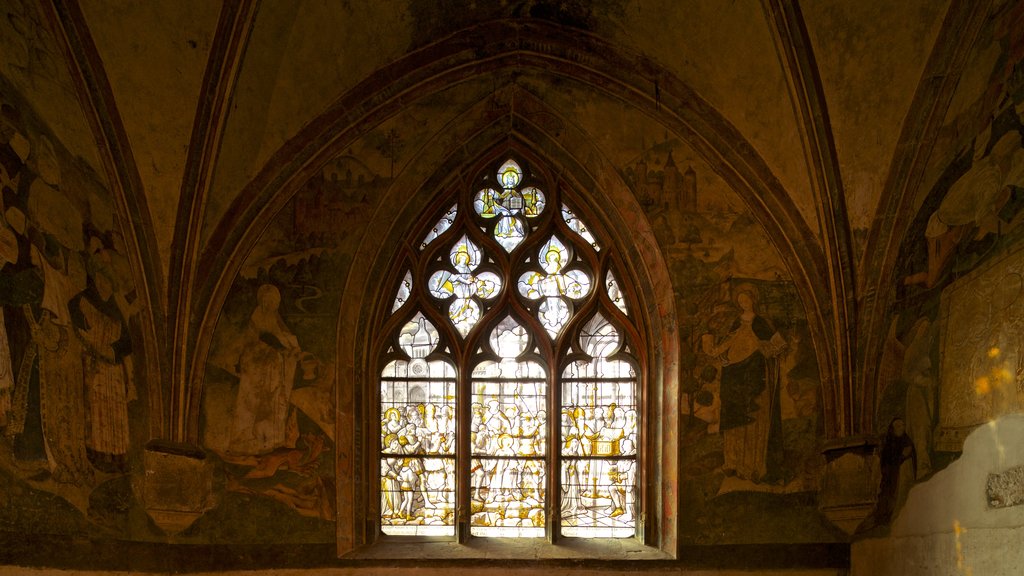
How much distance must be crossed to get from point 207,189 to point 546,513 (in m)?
3.46

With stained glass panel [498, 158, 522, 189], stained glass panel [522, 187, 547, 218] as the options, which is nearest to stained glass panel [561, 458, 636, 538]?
stained glass panel [522, 187, 547, 218]

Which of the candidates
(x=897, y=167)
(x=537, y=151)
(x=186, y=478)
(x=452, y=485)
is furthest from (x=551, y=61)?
(x=186, y=478)

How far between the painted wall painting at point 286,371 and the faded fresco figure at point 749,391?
285 cm

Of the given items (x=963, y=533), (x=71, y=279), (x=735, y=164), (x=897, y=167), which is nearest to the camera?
(x=963, y=533)

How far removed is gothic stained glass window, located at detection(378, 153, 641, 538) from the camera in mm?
9414

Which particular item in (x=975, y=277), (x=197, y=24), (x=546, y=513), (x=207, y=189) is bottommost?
(x=546, y=513)

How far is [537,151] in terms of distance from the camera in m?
9.88

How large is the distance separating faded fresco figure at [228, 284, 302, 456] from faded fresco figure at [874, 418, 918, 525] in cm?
418

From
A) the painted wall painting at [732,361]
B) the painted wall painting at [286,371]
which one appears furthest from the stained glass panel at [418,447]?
the painted wall painting at [732,361]

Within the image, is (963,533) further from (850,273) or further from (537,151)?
(537,151)

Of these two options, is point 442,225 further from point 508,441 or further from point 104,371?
point 104,371

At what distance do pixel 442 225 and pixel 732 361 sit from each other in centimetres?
252

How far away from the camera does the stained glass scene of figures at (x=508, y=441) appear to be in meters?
9.41

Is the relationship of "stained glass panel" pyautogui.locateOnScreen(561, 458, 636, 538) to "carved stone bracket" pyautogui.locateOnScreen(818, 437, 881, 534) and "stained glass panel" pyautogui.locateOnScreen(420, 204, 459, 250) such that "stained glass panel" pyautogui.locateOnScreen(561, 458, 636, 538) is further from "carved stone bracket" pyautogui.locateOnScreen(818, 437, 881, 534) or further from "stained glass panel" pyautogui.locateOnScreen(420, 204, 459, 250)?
"stained glass panel" pyautogui.locateOnScreen(420, 204, 459, 250)
